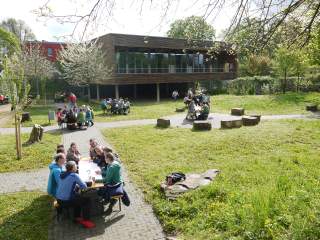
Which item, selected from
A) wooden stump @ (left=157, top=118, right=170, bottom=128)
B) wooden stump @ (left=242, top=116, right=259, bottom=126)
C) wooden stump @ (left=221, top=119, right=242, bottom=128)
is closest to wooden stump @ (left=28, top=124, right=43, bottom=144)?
wooden stump @ (left=157, top=118, right=170, bottom=128)

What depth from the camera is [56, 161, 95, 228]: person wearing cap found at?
700cm

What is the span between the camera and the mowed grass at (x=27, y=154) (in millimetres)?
11766

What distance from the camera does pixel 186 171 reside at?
10.4 meters

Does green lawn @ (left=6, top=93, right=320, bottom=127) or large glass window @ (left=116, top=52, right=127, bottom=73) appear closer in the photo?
green lawn @ (left=6, top=93, right=320, bottom=127)

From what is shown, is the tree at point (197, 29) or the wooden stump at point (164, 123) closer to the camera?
the tree at point (197, 29)

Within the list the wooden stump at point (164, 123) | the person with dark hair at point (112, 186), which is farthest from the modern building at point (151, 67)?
the person with dark hair at point (112, 186)

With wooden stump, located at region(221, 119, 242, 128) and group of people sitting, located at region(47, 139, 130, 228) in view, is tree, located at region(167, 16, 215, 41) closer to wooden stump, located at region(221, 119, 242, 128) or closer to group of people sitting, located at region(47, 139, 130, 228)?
group of people sitting, located at region(47, 139, 130, 228)

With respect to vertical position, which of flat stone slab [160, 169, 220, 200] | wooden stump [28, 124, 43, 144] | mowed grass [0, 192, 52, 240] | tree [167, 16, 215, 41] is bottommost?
mowed grass [0, 192, 52, 240]

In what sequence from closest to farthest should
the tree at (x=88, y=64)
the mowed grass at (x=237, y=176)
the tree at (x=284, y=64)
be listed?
the mowed grass at (x=237, y=176) → the tree at (x=284, y=64) → the tree at (x=88, y=64)

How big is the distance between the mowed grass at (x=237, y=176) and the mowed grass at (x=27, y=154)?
2741mm

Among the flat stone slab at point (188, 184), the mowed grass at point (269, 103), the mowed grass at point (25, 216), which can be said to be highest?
the mowed grass at point (269, 103)

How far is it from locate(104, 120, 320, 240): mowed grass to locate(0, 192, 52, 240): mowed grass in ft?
7.95

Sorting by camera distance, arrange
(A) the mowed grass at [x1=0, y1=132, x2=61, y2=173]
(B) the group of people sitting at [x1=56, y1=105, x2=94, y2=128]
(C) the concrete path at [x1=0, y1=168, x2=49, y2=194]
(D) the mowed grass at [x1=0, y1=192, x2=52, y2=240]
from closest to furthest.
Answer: (D) the mowed grass at [x1=0, y1=192, x2=52, y2=240], (C) the concrete path at [x1=0, y1=168, x2=49, y2=194], (A) the mowed grass at [x1=0, y1=132, x2=61, y2=173], (B) the group of people sitting at [x1=56, y1=105, x2=94, y2=128]

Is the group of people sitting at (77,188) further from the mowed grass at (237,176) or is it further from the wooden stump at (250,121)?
the wooden stump at (250,121)
